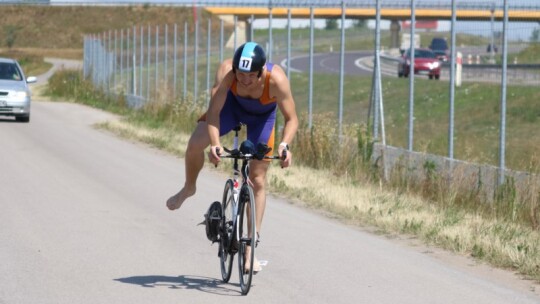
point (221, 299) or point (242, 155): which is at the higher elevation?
point (242, 155)

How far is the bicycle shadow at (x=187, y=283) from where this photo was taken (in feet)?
29.5

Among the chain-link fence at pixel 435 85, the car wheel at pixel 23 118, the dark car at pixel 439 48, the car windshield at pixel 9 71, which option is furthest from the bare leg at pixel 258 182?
the car windshield at pixel 9 71

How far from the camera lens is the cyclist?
853 cm

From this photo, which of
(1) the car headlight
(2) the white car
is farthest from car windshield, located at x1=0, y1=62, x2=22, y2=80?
(1) the car headlight

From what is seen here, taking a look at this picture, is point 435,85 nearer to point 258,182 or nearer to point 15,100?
point 15,100

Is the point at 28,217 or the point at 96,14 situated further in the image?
the point at 96,14

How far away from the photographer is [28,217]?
12.7m

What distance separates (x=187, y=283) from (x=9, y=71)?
22.5 m

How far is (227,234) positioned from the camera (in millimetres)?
9125

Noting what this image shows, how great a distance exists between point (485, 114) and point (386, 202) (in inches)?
572

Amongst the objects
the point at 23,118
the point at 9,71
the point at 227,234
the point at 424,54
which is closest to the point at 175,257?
the point at 227,234

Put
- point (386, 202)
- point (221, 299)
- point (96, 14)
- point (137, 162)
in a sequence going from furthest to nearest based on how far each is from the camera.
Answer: point (96, 14), point (137, 162), point (386, 202), point (221, 299)

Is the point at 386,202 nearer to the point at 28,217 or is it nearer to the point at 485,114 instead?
the point at 28,217

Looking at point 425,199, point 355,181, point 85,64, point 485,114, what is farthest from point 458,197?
point 85,64
